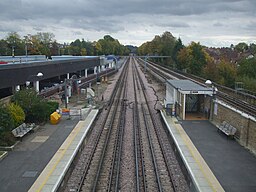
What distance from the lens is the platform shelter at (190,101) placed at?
21891 millimetres

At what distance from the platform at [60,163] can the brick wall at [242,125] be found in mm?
9083

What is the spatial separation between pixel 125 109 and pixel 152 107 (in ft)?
9.25

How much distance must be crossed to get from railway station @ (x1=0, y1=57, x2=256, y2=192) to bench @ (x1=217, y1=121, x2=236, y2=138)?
30 cm

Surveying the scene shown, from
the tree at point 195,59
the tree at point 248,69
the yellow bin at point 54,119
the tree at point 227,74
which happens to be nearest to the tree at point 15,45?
the tree at point 195,59

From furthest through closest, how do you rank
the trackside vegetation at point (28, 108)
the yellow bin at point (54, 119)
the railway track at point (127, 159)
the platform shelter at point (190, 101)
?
1. the platform shelter at point (190, 101)
2. the yellow bin at point (54, 119)
3. the trackside vegetation at point (28, 108)
4. the railway track at point (127, 159)

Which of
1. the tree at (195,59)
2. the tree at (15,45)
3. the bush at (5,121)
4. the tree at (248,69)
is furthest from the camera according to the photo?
the tree at (15,45)

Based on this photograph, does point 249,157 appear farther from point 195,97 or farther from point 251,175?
point 195,97

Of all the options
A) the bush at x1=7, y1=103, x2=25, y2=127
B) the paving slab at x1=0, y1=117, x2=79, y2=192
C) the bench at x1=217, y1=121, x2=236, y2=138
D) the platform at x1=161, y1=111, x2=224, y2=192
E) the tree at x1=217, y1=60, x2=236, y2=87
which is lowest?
the paving slab at x1=0, y1=117, x2=79, y2=192

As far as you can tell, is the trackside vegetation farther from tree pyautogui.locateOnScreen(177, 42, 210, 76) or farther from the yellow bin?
tree pyautogui.locateOnScreen(177, 42, 210, 76)

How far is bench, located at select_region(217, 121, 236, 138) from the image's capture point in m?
17.1

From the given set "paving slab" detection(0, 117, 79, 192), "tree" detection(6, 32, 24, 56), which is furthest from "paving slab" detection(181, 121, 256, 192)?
"tree" detection(6, 32, 24, 56)

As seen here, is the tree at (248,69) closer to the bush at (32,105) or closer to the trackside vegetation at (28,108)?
the trackside vegetation at (28,108)

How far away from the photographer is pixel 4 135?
51.9 ft

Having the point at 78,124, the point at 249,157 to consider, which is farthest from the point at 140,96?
the point at 249,157
